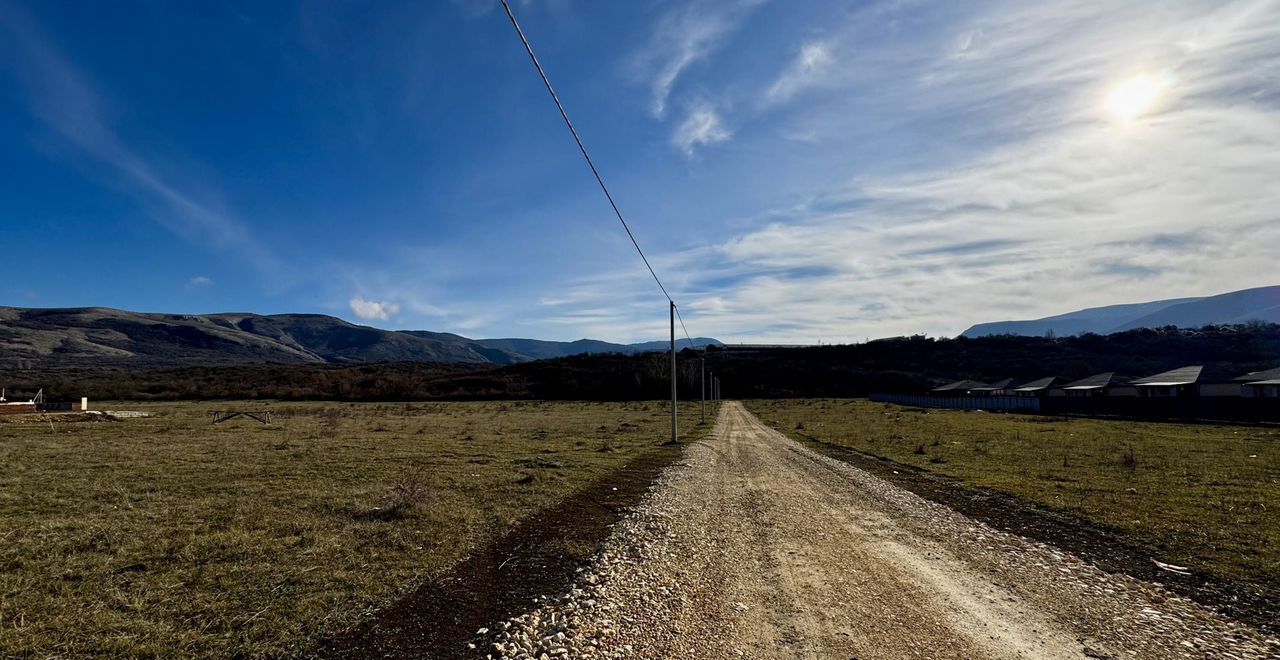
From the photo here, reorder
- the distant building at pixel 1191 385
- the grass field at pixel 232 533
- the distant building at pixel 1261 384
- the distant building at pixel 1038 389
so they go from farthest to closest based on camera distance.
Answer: the distant building at pixel 1038 389
the distant building at pixel 1191 385
the distant building at pixel 1261 384
the grass field at pixel 232 533

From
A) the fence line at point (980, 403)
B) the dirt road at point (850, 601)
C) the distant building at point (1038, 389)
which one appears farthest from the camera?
the distant building at point (1038, 389)

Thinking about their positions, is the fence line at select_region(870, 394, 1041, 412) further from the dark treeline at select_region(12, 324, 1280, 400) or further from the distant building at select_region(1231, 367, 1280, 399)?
the dark treeline at select_region(12, 324, 1280, 400)

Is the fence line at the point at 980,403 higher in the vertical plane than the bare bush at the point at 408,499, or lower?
lower

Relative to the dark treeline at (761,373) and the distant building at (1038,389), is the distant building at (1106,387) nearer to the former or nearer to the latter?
the distant building at (1038,389)

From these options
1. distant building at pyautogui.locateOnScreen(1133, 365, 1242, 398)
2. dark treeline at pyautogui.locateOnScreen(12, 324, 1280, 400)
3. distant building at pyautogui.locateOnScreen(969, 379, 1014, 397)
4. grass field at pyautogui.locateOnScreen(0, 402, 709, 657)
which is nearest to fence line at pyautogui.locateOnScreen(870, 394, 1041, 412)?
distant building at pyautogui.locateOnScreen(1133, 365, 1242, 398)

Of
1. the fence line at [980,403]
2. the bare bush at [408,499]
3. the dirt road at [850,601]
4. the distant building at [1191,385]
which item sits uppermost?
the distant building at [1191,385]

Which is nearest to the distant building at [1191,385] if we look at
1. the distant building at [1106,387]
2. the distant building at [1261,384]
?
the distant building at [1261,384]

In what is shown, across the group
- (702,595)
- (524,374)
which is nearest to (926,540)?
(702,595)

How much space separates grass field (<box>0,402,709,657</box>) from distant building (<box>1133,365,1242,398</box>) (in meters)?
67.8

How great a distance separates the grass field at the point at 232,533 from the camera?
6.95m

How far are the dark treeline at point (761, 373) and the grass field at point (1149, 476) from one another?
288ft

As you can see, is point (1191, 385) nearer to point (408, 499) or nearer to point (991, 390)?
point (991, 390)

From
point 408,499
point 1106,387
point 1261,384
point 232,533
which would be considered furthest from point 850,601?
point 1106,387

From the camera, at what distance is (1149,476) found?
61.8ft
